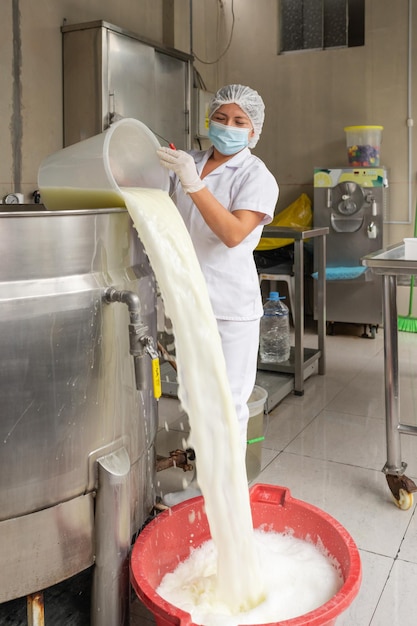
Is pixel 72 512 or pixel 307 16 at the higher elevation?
pixel 307 16

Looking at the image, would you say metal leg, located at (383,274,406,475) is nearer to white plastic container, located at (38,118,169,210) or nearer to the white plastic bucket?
the white plastic bucket

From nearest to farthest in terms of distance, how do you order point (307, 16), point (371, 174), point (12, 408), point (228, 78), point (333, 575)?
point (12, 408)
point (333, 575)
point (371, 174)
point (307, 16)
point (228, 78)

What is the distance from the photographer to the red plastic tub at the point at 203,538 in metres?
1.23

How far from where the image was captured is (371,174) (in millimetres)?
4551

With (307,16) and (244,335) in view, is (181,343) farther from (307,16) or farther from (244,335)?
(307,16)

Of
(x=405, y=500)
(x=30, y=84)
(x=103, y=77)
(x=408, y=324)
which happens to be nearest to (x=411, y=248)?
(x=405, y=500)

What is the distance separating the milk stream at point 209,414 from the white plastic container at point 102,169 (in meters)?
0.07

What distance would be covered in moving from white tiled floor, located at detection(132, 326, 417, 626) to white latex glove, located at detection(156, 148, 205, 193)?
1122 millimetres

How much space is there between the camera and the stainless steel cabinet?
3.70 meters

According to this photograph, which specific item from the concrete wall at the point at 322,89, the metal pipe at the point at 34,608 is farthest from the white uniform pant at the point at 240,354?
the concrete wall at the point at 322,89

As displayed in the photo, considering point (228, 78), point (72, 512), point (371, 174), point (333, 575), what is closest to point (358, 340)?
point (371, 174)

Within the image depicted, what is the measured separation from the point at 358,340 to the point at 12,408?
3.76 m

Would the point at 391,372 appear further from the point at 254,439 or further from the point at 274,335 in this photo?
the point at 274,335

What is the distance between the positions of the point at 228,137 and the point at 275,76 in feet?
11.9
